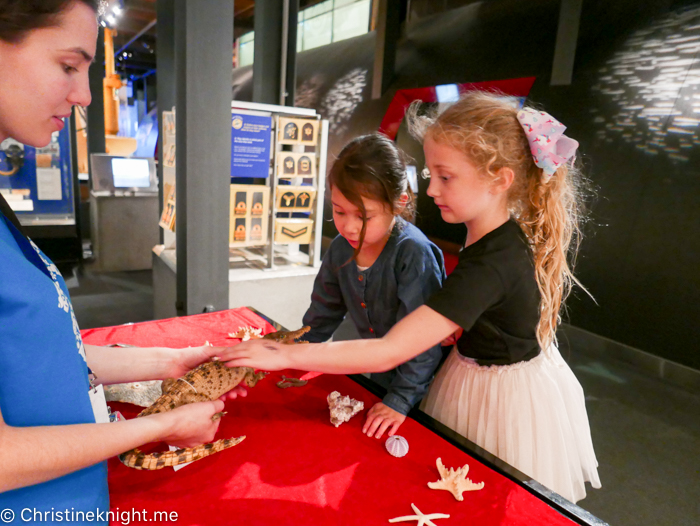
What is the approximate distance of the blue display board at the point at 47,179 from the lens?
454cm

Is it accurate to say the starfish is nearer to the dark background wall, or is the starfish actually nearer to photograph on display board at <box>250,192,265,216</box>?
photograph on display board at <box>250,192,265,216</box>

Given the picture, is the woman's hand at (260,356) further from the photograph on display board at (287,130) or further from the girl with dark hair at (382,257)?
the photograph on display board at (287,130)

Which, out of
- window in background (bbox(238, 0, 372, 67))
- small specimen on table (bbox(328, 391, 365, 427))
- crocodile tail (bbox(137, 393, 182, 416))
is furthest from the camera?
window in background (bbox(238, 0, 372, 67))

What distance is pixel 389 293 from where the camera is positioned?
149cm

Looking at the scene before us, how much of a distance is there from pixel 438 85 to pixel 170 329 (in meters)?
4.80

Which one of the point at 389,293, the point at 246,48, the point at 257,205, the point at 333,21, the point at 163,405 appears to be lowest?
the point at 163,405

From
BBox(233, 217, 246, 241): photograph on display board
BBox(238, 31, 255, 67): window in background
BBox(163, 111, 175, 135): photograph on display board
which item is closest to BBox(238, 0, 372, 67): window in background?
BBox(238, 31, 255, 67): window in background

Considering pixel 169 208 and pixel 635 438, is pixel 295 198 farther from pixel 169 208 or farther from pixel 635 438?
pixel 635 438

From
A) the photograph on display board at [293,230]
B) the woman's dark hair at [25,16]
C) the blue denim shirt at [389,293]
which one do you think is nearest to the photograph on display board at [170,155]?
the photograph on display board at [293,230]

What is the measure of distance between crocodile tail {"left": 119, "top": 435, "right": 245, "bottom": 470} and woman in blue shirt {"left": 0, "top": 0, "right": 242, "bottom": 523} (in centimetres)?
11

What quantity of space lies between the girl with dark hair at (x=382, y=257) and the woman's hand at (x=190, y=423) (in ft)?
1.32

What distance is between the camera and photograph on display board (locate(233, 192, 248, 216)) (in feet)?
11.3

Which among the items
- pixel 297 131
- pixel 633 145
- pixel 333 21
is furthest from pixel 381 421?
pixel 333 21

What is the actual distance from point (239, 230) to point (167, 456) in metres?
2.71
